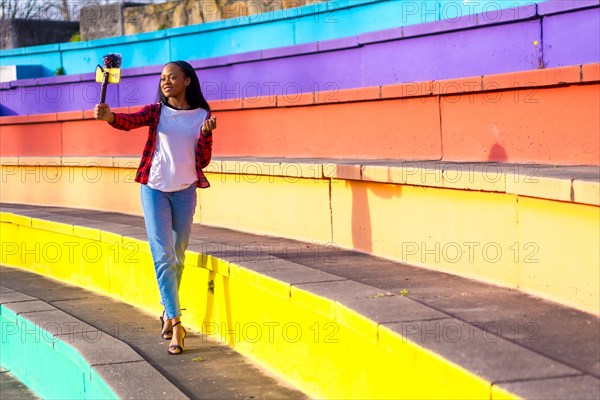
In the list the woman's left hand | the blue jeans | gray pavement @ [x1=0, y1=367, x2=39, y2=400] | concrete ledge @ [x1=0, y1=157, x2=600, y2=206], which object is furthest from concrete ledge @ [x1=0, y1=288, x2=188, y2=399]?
concrete ledge @ [x1=0, y1=157, x2=600, y2=206]

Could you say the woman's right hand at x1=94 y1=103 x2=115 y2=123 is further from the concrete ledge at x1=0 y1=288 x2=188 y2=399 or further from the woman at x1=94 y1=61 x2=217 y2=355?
the concrete ledge at x1=0 y1=288 x2=188 y2=399

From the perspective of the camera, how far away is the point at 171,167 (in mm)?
6824

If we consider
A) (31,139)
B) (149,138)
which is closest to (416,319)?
(149,138)

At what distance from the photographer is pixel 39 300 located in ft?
29.0

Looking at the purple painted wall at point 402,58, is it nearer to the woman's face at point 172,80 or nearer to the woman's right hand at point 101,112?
the woman's face at point 172,80

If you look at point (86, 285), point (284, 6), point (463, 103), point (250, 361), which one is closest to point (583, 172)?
point (463, 103)

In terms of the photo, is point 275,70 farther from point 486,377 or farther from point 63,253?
point 486,377

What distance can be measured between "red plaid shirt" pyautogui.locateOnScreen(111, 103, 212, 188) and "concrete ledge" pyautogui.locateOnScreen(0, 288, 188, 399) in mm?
1061

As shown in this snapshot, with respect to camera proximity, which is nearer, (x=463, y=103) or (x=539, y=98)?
(x=539, y=98)

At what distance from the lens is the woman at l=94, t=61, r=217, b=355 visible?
6832 millimetres

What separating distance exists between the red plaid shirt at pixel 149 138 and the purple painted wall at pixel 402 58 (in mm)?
2826

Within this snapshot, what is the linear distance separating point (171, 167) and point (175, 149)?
0.12 metres

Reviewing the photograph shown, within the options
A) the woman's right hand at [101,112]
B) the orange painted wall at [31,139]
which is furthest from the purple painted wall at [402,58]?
the woman's right hand at [101,112]

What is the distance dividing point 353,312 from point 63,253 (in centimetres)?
582
